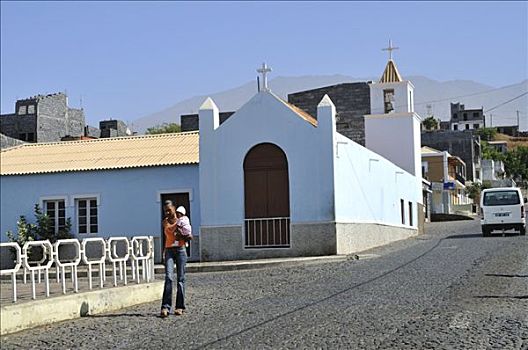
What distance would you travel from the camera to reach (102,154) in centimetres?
3145

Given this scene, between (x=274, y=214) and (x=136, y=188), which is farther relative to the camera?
(x=136, y=188)

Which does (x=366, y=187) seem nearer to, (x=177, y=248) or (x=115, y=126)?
(x=177, y=248)

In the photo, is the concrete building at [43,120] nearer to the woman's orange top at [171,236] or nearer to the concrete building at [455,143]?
the concrete building at [455,143]

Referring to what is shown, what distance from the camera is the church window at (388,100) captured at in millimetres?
40531

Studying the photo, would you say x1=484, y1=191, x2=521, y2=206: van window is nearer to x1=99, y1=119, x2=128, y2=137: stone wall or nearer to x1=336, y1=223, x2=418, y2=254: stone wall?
x1=336, y1=223, x2=418, y2=254: stone wall

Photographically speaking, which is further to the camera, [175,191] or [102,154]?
[102,154]

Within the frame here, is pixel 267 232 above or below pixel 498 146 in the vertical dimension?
below

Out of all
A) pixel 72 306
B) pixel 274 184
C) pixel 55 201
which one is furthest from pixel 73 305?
pixel 55 201

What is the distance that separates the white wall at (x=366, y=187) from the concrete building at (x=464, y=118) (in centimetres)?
7457

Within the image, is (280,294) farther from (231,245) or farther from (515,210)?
(515,210)

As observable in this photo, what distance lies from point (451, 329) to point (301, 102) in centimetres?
4581

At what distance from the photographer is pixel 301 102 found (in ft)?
184

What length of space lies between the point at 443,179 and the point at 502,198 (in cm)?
3764

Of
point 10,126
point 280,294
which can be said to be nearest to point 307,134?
point 280,294
